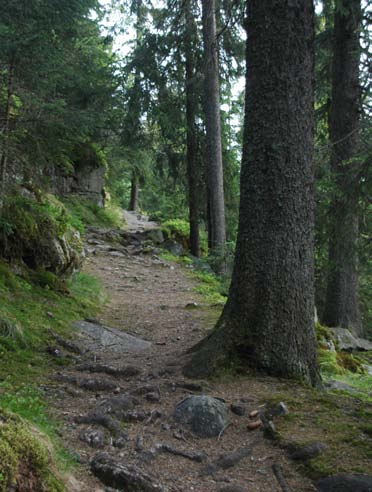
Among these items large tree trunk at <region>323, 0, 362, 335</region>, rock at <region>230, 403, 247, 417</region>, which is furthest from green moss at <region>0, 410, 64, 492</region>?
large tree trunk at <region>323, 0, 362, 335</region>

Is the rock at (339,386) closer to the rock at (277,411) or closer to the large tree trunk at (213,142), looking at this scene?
the rock at (277,411)

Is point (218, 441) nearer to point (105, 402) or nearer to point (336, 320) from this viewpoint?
point (105, 402)

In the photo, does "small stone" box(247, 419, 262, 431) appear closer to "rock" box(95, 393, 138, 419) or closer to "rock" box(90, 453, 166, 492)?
"rock" box(95, 393, 138, 419)

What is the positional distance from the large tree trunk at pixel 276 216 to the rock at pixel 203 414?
71 centimetres

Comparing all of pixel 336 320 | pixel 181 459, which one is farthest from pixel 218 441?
pixel 336 320

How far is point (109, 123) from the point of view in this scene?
52.2ft

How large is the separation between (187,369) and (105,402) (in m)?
1.14

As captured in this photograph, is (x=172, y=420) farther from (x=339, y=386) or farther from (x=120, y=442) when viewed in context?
(x=339, y=386)

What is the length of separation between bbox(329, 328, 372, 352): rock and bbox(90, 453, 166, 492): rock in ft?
24.0

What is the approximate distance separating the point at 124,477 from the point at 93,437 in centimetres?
63

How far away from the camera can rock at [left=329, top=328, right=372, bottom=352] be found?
9.74 meters

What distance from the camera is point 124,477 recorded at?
291 cm

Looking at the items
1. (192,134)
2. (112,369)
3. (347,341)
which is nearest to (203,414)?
(112,369)

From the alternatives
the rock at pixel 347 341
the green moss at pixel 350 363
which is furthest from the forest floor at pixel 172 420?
the rock at pixel 347 341
